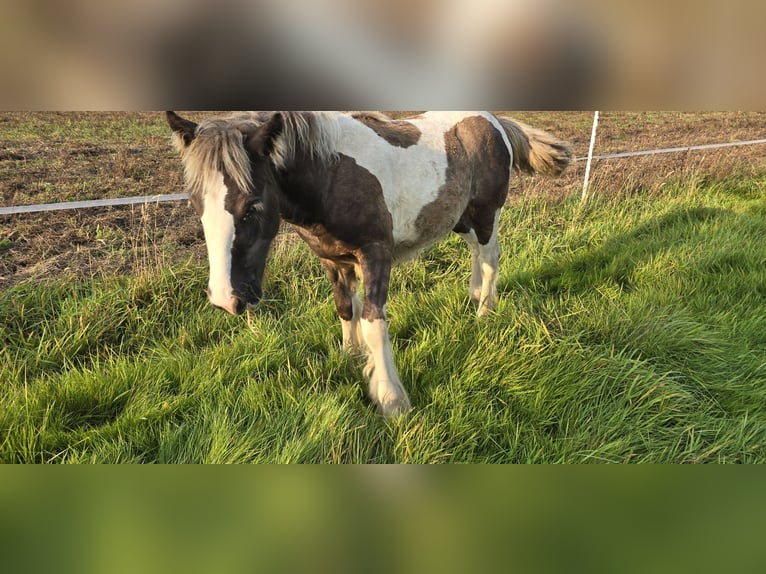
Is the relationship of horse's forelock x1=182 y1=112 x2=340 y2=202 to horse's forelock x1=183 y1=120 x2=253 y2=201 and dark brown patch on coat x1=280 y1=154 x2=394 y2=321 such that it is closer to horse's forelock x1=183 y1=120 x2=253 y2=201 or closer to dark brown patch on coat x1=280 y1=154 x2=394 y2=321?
horse's forelock x1=183 y1=120 x2=253 y2=201

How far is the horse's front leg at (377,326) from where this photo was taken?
7.63ft

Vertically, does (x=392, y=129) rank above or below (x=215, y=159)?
above

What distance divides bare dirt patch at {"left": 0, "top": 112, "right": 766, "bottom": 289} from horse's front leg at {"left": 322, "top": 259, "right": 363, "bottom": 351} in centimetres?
136

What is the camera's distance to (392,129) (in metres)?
2.56

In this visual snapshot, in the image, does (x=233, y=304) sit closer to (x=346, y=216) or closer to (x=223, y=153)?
(x=223, y=153)

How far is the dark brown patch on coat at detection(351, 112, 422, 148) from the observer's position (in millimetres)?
2461

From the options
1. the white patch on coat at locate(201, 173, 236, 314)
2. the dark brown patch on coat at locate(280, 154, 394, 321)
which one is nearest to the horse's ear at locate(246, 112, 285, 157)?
the white patch on coat at locate(201, 173, 236, 314)

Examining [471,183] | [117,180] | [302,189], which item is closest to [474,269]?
[471,183]

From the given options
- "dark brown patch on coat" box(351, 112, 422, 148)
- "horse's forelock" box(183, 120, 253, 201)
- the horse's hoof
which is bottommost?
the horse's hoof

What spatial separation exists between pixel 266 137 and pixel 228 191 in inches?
10.1
